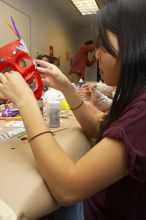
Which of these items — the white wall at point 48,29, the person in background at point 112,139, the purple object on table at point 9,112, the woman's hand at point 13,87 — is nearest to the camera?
the person in background at point 112,139

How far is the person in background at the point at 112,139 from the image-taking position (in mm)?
488

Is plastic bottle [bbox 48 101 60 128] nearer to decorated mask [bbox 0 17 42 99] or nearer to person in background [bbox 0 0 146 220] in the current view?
decorated mask [bbox 0 17 42 99]

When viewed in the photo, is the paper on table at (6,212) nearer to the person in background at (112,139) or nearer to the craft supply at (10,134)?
the person in background at (112,139)

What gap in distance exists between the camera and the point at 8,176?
20.6 inches

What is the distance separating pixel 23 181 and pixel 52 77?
0.51 meters

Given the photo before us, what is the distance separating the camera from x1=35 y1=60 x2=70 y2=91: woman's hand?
3.00 ft

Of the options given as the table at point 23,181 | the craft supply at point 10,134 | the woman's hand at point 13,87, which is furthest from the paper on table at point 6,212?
the craft supply at point 10,134

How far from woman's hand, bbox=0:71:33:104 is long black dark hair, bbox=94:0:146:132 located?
0.74ft

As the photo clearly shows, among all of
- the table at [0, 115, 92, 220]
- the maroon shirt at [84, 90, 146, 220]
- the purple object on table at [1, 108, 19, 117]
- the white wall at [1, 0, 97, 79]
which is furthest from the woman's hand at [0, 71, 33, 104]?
the white wall at [1, 0, 97, 79]

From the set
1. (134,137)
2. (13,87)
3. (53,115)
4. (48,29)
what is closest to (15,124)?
(53,115)

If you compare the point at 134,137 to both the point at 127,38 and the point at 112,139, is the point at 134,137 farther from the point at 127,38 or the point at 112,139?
the point at 127,38

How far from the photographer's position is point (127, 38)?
0.56 m

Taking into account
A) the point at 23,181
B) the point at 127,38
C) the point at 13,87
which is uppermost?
the point at 127,38

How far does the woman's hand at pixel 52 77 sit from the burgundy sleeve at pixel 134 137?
47 cm
